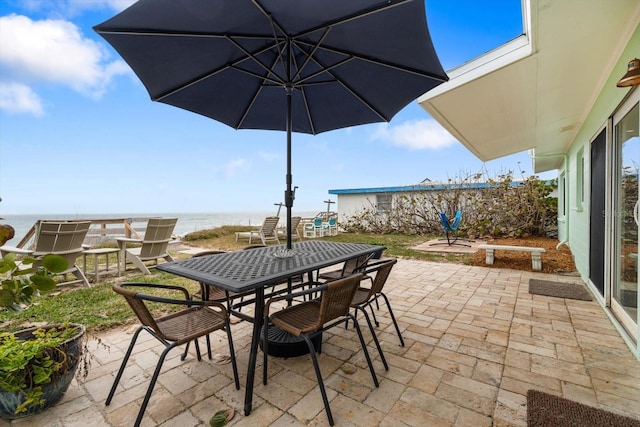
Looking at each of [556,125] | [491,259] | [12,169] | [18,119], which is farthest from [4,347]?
[12,169]

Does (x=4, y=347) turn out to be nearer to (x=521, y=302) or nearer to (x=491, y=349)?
(x=491, y=349)

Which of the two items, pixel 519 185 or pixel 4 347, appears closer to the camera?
pixel 4 347

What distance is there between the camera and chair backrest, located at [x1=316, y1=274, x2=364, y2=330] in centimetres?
166

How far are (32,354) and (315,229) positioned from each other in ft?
34.2

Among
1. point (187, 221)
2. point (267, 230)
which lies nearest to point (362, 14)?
point (267, 230)

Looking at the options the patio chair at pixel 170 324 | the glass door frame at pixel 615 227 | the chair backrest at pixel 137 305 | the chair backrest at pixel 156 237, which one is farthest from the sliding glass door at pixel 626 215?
the chair backrest at pixel 156 237

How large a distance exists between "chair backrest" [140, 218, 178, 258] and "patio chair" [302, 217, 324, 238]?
22.4 feet

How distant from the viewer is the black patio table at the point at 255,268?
171 centimetres

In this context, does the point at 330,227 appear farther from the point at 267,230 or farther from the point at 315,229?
the point at 267,230

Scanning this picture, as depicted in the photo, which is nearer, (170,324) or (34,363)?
(34,363)

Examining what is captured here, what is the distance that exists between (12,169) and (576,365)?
33.3m

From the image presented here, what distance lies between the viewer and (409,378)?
6.56 feet

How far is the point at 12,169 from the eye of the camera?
886 inches

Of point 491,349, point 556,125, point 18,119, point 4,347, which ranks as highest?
point 18,119
